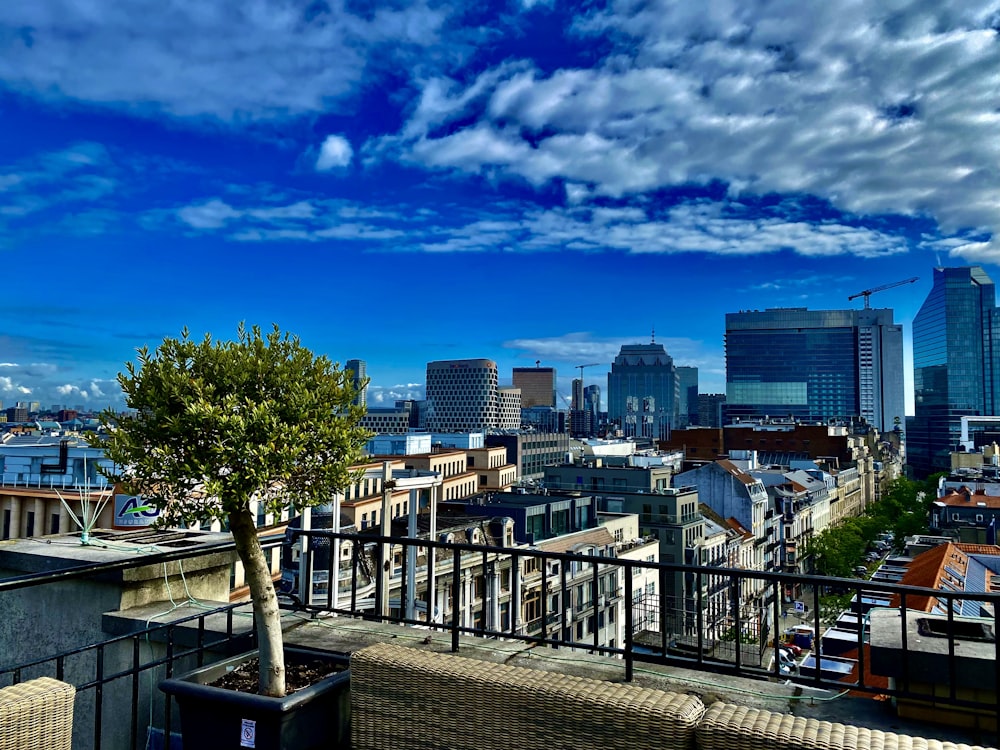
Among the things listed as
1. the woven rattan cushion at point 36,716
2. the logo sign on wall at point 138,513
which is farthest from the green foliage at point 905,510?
the woven rattan cushion at point 36,716

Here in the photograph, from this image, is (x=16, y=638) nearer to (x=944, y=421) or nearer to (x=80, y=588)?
(x=80, y=588)

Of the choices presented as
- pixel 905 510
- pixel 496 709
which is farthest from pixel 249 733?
pixel 905 510

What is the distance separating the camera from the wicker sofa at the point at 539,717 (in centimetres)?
303

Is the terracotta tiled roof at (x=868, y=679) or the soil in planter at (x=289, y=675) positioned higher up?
the soil in planter at (x=289, y=675)

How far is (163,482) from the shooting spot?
13.1 ft

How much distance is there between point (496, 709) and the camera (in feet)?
12.0

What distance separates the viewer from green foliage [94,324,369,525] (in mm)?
3928

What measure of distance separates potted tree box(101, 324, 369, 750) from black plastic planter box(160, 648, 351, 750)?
0.5 inches

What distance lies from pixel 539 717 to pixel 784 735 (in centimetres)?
118

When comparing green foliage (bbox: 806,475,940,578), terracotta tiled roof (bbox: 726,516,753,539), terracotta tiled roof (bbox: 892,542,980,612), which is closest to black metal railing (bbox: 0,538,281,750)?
terracotta tiled roof (bbox: 892,542,980,612)

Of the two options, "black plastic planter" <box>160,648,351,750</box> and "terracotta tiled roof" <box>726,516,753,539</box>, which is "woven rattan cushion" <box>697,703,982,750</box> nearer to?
"black plastic planter" <box>160,648,351,750</box>

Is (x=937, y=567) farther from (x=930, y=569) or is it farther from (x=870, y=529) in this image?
(x=870, y=529)

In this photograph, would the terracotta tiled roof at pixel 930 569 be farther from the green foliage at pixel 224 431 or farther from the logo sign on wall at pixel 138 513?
the green foliage at pixel 224 431

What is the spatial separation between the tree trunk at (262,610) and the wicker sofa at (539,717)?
514mm
